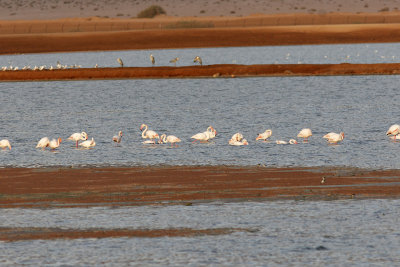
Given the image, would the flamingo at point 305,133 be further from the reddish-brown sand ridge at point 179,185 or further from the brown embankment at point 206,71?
the brown embankment at point 206,71

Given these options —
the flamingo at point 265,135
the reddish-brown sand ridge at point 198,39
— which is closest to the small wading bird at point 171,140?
the flamingo at point 265,135

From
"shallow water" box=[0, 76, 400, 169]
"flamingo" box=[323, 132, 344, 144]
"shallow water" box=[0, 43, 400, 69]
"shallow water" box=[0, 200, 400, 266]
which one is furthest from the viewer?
"shallow water" box=[0, 43, 400, 69]

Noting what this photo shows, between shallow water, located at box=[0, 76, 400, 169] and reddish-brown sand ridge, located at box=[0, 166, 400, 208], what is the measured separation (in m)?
1.32

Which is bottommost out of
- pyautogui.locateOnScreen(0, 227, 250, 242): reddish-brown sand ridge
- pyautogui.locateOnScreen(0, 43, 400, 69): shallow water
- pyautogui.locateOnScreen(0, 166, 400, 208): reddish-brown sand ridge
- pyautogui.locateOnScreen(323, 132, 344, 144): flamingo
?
pyautogui.locateOnScreen(0, 227, 250, 242): reddish-brown sand ridge

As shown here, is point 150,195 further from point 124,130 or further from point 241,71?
point 241,71

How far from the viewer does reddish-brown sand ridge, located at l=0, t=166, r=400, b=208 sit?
18.2 metres

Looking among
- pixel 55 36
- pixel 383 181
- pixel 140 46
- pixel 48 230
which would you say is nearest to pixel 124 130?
pixel 383 181

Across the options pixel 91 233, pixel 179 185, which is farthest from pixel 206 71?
pixel 91 233

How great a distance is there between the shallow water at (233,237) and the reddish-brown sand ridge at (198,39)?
71291 millimetres

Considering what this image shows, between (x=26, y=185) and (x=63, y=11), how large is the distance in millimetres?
163004

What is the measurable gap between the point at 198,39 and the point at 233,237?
257 ft

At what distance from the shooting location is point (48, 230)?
617 inches

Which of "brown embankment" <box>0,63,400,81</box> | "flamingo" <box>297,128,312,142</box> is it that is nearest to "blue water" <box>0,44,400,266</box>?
"flamingo" <box>297,128,312,142</box>

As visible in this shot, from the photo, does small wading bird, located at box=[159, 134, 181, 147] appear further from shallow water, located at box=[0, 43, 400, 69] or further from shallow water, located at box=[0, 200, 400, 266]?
shallow water, located at box=[0, 43, 400, 69]
